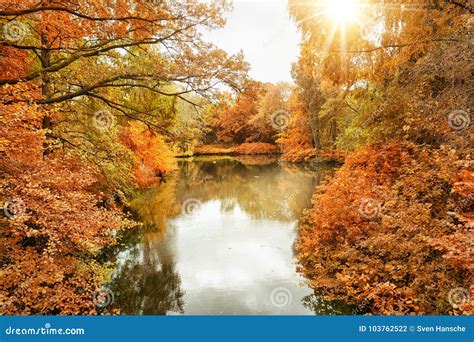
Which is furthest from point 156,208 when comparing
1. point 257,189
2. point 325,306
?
point 325,306

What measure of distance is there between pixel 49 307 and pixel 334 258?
20.9 feet

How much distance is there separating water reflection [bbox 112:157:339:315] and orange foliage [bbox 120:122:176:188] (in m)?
1.52

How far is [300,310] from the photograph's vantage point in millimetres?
6762

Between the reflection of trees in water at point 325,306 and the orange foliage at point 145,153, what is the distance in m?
11.1

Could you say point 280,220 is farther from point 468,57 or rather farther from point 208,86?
point 468,57

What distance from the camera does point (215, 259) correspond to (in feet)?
31.4

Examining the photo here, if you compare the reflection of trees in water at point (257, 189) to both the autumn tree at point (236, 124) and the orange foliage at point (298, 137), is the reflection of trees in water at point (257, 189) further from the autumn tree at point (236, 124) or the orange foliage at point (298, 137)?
the autumn tree at point (236, 124)

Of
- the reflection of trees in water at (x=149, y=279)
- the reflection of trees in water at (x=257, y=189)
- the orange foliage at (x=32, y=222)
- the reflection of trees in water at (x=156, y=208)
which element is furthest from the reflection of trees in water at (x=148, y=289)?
the reflection of trees in water at (x=257, y=189)

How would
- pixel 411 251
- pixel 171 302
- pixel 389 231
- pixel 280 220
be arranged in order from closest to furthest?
1. pixel 411 251
2. pixel 389 231
3. pixel 171 302
4. pixel 280 220

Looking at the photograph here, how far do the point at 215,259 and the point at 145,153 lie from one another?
11.1 meters

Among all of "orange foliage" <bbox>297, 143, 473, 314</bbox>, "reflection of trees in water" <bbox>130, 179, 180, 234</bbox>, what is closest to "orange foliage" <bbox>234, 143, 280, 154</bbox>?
"reflection of trees in water" <bbox>130, 179, 180, 234</bbox>

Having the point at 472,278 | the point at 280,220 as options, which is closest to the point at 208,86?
the point at 472,278

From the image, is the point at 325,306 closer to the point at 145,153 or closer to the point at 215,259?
the point at 215,259

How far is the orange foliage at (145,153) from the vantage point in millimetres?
15678
